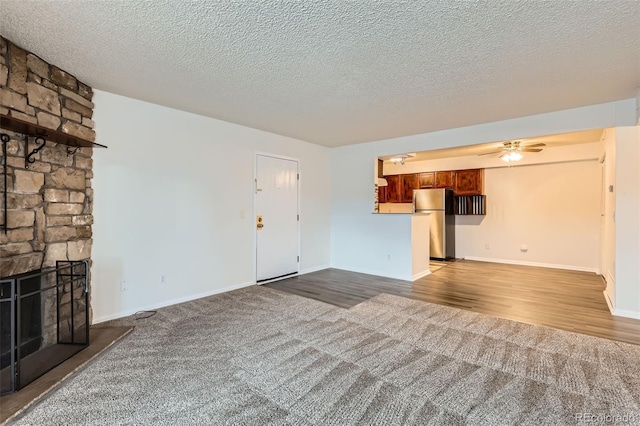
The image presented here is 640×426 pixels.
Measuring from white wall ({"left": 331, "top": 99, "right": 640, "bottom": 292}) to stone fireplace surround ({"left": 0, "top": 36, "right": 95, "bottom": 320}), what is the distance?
411 centimetres

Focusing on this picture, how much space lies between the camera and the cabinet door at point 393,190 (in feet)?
25.6

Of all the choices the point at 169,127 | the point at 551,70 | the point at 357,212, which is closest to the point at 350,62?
the point at 551,70

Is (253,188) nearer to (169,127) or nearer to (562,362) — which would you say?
(169,127)

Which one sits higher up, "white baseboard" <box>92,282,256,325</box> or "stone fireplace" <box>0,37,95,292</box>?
"stone fireplace" <box>0,37,95,292</box>

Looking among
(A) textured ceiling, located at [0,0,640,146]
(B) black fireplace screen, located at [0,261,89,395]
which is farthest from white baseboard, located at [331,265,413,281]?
(B) black fireplace screen, located at [0,261,89,395]

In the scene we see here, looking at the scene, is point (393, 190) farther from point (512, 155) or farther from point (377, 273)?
point (512, 155)

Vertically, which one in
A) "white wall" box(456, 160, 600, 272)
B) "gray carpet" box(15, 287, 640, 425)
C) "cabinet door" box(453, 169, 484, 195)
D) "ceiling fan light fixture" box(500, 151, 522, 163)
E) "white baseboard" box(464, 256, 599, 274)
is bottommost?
"gray carpet" box(15, 287, 640, 425)

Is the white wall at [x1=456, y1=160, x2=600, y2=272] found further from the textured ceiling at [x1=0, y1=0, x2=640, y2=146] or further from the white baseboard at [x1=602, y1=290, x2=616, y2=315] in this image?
the textured ceiling at [x1=0, y1=0, x2=640, y2=146]

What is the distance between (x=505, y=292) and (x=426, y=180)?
3.64 meters

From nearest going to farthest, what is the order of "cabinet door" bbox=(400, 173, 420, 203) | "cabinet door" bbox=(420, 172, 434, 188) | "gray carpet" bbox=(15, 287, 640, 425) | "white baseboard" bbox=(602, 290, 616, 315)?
"gray carpet" bbox=(15, 287, 640, 425), "white baseboard" bbox=(602, 290, 616, 315), "cabinet door" bbox=(420, 172, 434, 188), "cabinet door" bbox=(400, 173, 420, 203)

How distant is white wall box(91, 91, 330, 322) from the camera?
125 inches

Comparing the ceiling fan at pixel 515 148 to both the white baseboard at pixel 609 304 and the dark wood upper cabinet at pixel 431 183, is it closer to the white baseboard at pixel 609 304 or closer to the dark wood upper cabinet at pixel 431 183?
the dark wood upper cabinet at pixel 431 183

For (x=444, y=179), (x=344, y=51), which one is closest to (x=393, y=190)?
(x=444, y=179)

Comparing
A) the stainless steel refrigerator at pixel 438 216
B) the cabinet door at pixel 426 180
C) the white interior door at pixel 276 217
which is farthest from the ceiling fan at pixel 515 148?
the white interior door at pixel 276 217
